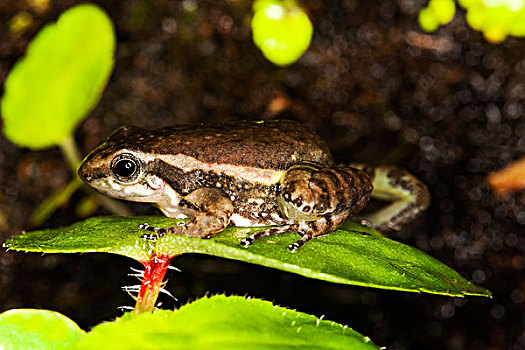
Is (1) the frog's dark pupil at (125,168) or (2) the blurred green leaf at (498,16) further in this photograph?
(2) the blurred green leaf at (498,16)

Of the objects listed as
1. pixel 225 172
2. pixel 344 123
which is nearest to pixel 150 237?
pixel 225 172

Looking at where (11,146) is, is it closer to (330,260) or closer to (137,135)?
(137,135)

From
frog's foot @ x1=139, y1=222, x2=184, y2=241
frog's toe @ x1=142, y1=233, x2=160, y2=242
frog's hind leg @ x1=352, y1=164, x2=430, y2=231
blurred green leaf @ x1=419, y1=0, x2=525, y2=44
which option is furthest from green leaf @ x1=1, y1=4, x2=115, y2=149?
blurred green leaf @ x1=419, y1=0, x2=525, y2=44

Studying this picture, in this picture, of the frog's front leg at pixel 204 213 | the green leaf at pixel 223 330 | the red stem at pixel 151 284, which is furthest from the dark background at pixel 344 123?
the green leaf at pixel 223 330

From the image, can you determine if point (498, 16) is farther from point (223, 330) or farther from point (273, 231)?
point (223, 330)

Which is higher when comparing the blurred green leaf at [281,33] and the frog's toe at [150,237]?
the blurred green leaf at [281,33]

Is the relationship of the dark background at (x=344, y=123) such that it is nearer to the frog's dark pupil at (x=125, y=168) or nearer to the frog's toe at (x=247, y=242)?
the frog's dark pupil at (x=125, y=168)
